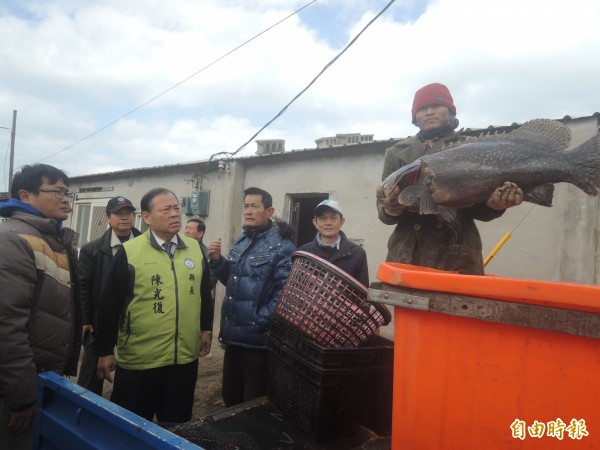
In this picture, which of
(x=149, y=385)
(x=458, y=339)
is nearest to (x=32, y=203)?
(x=149, y=385)

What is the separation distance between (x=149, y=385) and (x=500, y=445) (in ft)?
7.56

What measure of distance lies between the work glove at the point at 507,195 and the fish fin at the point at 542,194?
0.26 feet

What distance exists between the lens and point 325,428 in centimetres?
159

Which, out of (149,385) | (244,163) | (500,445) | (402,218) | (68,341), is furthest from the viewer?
(244,163)

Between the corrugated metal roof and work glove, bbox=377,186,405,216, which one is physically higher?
the corrugated metal roof

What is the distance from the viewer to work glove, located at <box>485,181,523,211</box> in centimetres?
164

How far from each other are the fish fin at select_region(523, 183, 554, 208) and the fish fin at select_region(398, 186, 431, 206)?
431 mm

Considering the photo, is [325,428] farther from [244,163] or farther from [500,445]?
[244,163]

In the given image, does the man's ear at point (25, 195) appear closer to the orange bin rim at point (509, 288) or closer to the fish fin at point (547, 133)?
the orange bin rim at point (509, 288)

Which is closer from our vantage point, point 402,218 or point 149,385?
point 402,218

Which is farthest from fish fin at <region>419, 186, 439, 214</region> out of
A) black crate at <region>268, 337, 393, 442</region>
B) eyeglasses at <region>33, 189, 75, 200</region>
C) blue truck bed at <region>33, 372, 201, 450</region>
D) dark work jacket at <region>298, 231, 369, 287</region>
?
eyeglasses at <region>33, 189, 75, 200</region>

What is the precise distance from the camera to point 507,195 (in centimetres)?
165

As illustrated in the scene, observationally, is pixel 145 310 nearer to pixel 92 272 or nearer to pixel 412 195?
pixel 92 272

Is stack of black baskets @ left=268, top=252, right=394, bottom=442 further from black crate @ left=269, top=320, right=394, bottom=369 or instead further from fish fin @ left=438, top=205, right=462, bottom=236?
fish fin @ left=438, top=205, right=462, bottom=236
